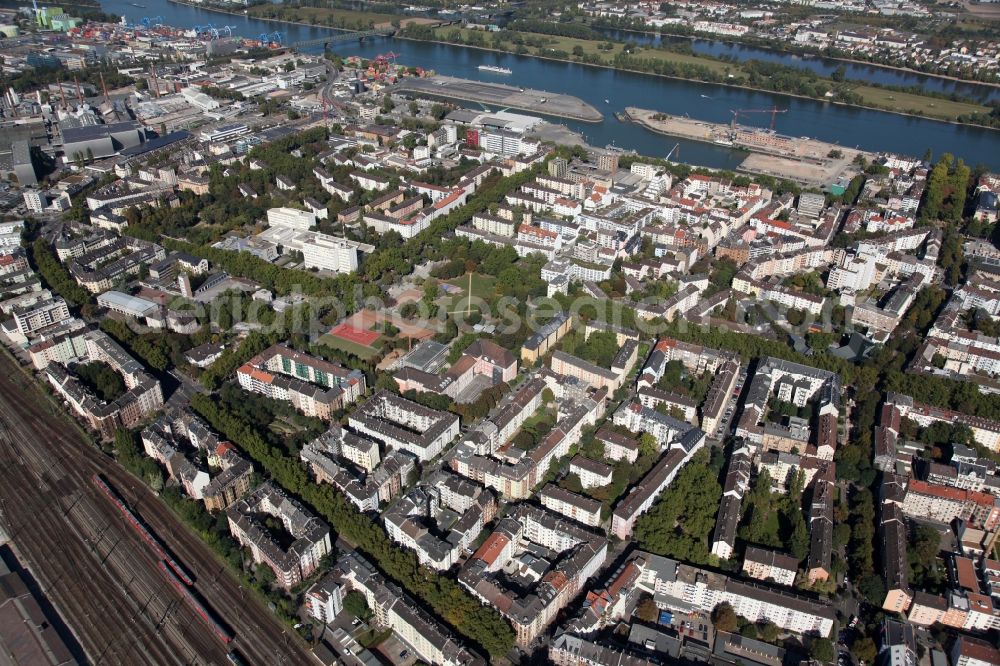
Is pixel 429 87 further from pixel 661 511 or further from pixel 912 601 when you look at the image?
pixel 912 601

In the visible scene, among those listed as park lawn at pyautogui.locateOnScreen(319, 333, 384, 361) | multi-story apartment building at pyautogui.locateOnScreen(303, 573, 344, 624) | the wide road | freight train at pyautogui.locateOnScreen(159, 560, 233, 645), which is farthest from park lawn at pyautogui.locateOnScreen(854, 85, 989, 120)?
freight train at pyautogui.locateOnScreen(159, 560, 233, 645)

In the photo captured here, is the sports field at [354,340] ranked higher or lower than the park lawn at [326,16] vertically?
lower

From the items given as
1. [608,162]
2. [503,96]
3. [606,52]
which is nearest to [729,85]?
[606,52]

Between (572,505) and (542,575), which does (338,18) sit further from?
(542,575)

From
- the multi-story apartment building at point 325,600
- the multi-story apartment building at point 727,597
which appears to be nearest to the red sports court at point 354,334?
the multi-story apartment building at point 325,600

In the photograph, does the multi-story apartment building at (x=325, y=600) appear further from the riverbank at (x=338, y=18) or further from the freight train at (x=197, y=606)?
the riverbank at (x=338, y=18)

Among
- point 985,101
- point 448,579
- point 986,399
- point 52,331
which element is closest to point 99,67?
point 52,331
